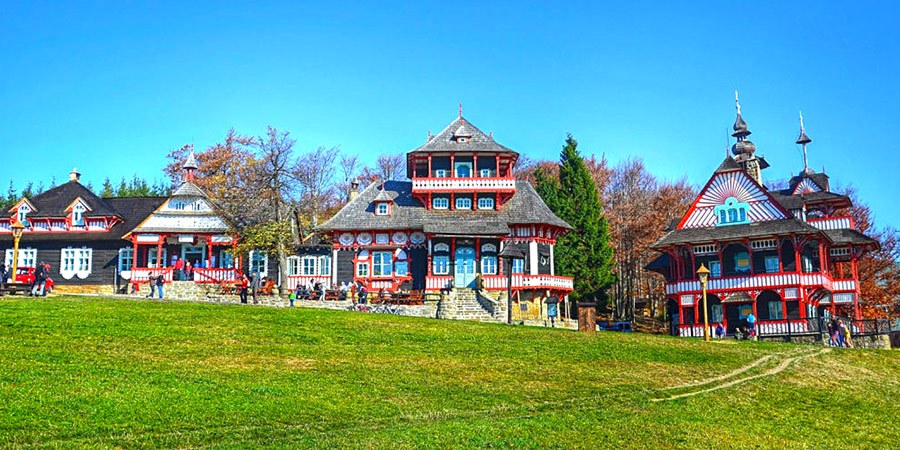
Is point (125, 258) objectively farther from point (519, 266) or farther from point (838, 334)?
point (838, 334)

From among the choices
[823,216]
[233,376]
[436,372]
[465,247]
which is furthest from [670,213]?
[233,376]

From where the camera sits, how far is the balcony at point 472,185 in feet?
152

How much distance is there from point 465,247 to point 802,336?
17975mm

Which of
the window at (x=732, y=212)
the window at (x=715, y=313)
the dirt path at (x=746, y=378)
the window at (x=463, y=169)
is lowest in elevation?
the dirt path at (x=746, y=378)

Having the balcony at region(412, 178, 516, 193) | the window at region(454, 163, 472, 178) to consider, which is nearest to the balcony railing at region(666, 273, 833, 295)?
the balcony at region(412, 178, 516, 193)

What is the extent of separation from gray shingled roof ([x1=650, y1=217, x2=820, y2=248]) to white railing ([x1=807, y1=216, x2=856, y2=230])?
4811mm

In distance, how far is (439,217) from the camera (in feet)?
151

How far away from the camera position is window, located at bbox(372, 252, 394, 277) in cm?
4541

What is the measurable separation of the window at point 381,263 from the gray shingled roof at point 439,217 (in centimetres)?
161

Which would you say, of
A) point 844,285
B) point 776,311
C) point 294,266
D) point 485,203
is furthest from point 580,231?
point 294,266

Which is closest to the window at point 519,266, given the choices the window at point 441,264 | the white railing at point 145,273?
the window at point 441,264

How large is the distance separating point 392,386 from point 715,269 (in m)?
31.9

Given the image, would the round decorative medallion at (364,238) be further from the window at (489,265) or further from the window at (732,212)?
the window at (732,212)

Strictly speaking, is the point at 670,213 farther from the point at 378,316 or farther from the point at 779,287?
the point at 378,316
